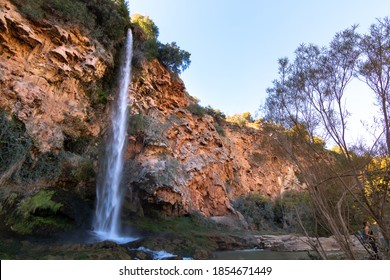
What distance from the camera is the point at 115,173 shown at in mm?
13789

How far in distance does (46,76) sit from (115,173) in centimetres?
560

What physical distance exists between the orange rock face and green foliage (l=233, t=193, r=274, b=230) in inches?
498

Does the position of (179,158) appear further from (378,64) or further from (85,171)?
(378,64)

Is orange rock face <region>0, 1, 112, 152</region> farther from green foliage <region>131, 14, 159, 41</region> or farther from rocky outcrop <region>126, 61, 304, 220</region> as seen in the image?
green foliage <region>131, 14, 159, 41</region>

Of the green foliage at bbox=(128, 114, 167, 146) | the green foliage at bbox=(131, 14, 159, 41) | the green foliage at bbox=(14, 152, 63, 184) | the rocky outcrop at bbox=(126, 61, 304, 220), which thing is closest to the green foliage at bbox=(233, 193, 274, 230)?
the rocky outcrop at bbox=(126, 61, 304, 220)

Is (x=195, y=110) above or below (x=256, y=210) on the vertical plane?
above

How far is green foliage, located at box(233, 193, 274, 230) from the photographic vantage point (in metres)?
20.3

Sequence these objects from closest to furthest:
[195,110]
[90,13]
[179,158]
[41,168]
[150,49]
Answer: [41,168] < [90,13] < [179,158] < [150,49] < [195,110]

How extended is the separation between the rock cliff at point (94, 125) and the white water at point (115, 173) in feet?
1.53

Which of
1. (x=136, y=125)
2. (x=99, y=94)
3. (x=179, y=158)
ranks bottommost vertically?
(x=179, y=158)

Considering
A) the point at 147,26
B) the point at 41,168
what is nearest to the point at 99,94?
the point at 41,168

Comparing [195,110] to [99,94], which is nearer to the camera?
[99,94]

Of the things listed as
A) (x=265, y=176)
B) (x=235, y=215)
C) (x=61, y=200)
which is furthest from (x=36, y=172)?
(x=265, y=176)
